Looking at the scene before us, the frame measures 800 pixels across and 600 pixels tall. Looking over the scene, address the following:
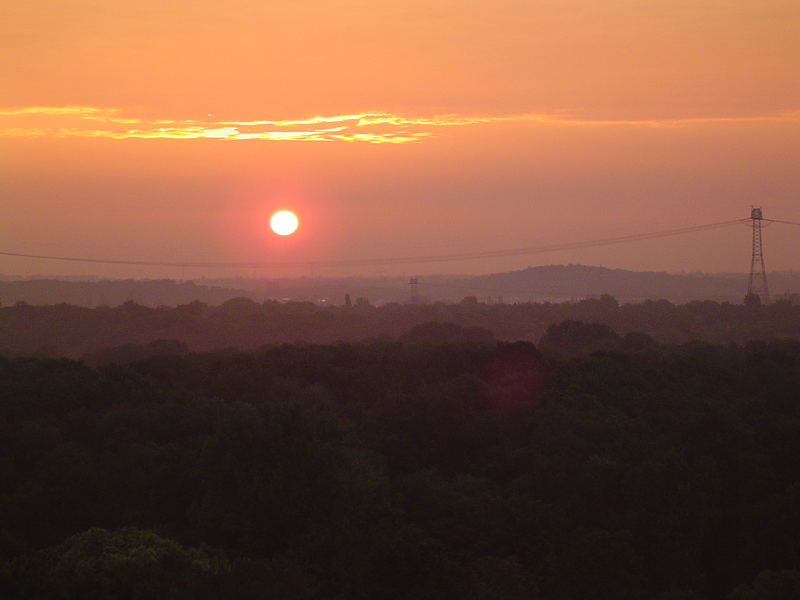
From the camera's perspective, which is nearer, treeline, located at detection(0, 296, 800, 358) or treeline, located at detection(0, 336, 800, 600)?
treeline, located at detection(0, 336, 800, 600)

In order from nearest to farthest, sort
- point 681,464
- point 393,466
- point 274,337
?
point 681,464, point 393,466, point 274,337

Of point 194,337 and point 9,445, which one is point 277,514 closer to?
point 9,445

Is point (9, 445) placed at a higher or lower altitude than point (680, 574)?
higher

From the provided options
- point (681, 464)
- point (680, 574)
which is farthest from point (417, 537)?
point (681, 464)

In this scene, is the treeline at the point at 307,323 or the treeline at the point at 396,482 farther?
the treeline at the point at 307,323
